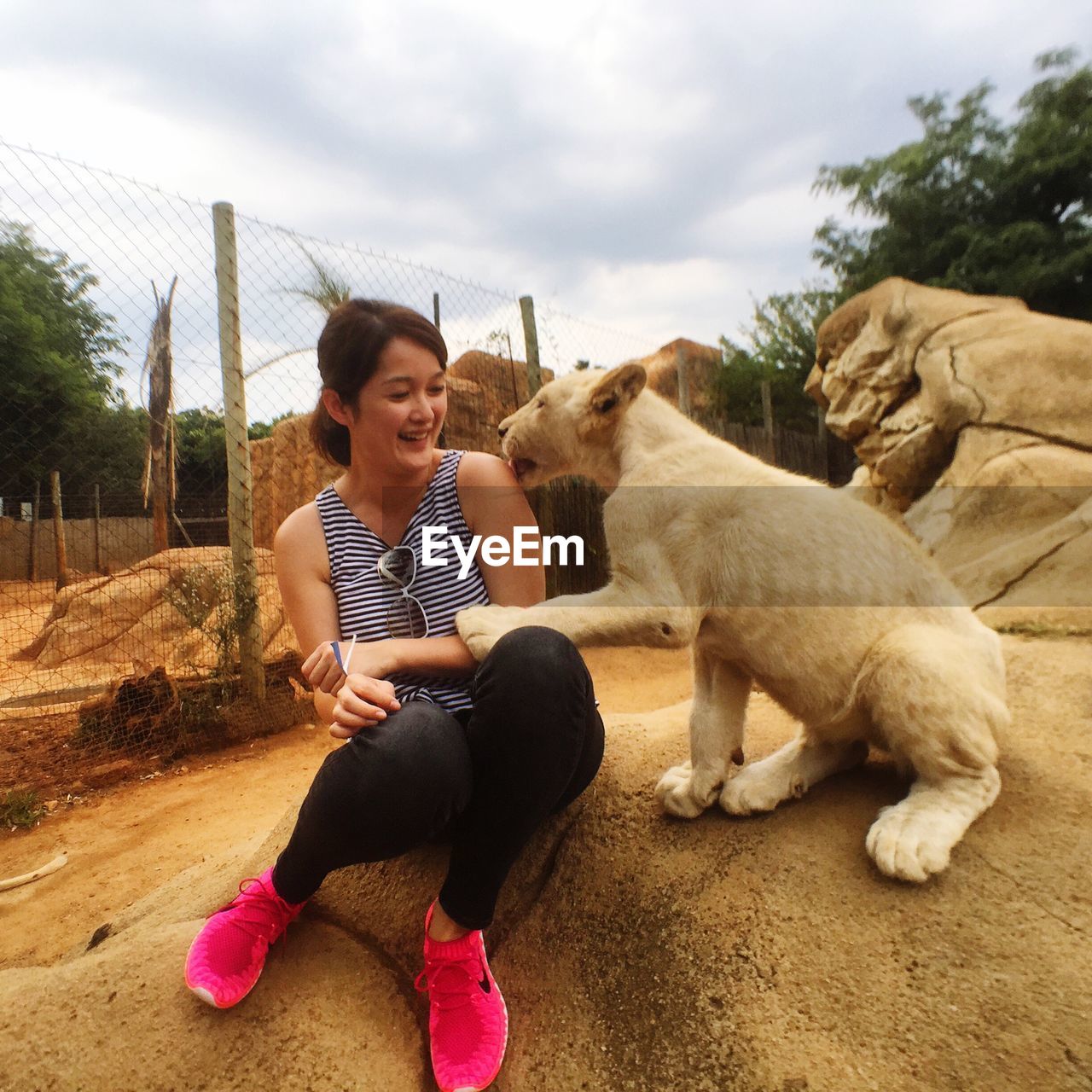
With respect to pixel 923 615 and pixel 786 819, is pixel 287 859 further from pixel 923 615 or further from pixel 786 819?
pixel 923 615

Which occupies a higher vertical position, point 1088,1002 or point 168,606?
point 168,606

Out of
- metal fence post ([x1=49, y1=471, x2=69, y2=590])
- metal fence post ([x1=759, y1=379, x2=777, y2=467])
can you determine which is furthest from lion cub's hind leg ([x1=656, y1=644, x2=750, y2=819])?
metal fence post ([x1=759, y1=379, x2=777, y2=467])

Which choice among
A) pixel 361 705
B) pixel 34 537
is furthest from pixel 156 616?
pixel 361 705

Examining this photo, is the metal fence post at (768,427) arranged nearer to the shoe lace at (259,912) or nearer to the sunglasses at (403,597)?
the sunglasses at (403,597)

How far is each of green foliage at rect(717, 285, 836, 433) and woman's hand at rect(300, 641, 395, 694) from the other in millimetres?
9425

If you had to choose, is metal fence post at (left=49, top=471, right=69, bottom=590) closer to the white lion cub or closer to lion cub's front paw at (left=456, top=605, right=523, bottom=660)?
lion cub's front paw at (left=456, top=605, right=523, bottom=660)

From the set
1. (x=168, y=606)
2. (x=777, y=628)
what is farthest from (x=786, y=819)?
(x=168, y=606)

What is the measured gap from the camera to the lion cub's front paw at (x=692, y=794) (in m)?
2.21

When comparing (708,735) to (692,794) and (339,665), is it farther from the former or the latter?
(339,665)

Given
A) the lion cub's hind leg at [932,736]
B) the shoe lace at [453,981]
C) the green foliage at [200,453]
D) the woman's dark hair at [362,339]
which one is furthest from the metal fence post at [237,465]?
the lion cub's hind leg at [932,736]

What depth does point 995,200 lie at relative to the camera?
1130cm

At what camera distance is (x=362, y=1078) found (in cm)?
169

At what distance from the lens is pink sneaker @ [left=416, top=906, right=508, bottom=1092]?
1.67 m

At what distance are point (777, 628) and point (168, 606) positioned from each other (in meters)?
5.72
